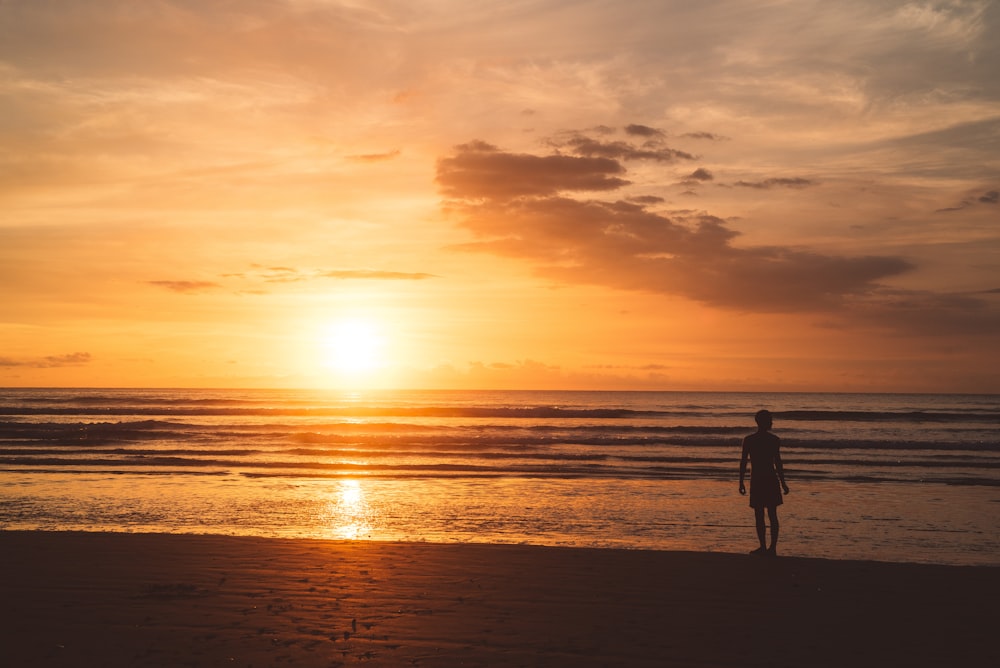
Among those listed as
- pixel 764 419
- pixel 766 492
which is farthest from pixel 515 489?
pixel 764 419

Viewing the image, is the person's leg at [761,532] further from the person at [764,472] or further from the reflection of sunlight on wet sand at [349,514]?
the reflection of sunlight on wet sand at [349,514]

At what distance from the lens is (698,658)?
7.03 m

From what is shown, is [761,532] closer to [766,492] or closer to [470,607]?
[766,492]

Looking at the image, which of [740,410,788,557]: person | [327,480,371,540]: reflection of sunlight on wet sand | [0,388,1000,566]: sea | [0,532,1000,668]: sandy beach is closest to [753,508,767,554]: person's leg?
[740,410,788,557]: person

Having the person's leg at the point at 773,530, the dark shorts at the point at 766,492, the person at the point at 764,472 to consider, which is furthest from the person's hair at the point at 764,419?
the person's leg at the point at 773,530

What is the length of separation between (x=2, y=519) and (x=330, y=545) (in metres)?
8.26

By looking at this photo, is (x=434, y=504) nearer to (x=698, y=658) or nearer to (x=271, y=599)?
(x=271, y=599)

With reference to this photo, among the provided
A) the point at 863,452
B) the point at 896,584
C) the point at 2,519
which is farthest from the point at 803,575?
the point at 863,452

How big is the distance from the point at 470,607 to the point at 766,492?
237 inches

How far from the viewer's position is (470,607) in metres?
8.70

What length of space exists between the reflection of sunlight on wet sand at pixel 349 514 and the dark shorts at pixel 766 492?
22.7 ft

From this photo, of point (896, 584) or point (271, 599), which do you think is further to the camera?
point (896, 584)

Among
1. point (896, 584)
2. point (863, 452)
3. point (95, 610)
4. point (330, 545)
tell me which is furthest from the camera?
point (863, 452)

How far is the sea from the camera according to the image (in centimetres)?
1452
